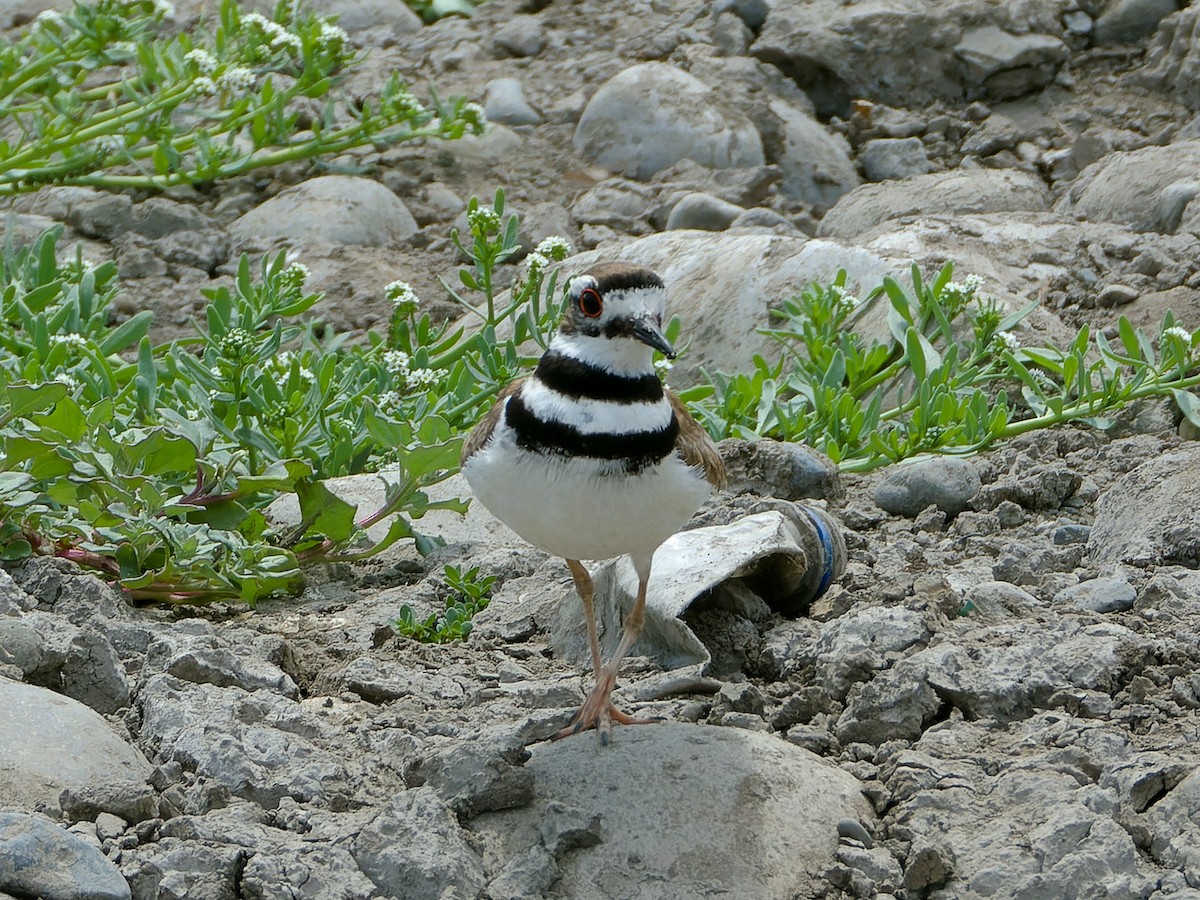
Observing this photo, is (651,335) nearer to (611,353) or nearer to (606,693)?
(611,353)

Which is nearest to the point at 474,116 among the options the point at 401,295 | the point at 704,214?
the point at 704,214

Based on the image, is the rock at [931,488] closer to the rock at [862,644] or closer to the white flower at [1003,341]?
the white flower at [1003,341]

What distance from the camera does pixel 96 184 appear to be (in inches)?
299

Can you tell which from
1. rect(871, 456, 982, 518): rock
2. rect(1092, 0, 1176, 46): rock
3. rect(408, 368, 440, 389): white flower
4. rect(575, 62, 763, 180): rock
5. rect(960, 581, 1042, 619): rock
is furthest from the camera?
rect(1092, 0, 1176, 46): rock

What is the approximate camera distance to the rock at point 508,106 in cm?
888

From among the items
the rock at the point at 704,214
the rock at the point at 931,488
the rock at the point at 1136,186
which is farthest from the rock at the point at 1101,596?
the rock at the point at 704,214

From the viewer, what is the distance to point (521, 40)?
9.48 metres

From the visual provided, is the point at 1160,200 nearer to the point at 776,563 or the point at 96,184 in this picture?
the point at 776,563

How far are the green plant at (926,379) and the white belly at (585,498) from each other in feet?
6.53

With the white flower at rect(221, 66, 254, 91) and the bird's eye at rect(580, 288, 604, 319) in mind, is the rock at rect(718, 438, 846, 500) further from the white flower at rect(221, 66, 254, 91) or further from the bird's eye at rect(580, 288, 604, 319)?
the white flower at rect(221, 66, 254, 91)

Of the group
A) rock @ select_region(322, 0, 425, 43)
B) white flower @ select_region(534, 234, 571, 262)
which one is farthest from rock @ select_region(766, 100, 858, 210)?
white flower @ select_region(534, 234, 571, 262)

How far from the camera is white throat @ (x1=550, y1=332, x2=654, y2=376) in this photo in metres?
3.65

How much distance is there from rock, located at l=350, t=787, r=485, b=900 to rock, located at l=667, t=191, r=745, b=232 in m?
4.89

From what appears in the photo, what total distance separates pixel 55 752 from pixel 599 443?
139 centimetres
